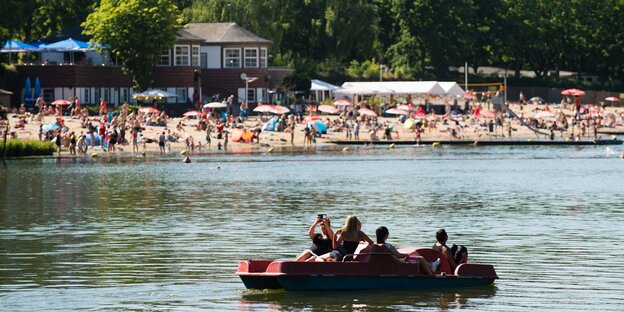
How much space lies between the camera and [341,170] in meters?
88.1

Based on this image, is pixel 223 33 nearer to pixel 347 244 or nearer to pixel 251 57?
pixel 251 57

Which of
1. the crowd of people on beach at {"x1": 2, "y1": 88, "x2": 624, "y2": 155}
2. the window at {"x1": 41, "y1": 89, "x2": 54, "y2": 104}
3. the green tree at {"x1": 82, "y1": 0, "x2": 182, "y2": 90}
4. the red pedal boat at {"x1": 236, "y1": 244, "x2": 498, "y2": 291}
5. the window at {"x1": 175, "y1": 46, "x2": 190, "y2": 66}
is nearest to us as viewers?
the red pedal boat at {"x1": 236, "y1": 244, "x2": 498, "y2": 291}

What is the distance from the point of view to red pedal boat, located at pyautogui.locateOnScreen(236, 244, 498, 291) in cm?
3272

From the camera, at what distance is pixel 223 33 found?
131125 mm

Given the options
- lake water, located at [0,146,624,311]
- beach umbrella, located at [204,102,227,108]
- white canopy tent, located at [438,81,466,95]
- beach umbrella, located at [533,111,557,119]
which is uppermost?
white canopy tent, located at [438,81,466,95]

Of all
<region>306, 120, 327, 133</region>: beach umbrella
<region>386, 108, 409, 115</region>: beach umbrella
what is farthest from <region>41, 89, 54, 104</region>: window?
<region>386, 108, 409, 115</region>: beach umbrella

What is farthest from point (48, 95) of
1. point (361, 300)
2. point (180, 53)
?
point (361, 300)

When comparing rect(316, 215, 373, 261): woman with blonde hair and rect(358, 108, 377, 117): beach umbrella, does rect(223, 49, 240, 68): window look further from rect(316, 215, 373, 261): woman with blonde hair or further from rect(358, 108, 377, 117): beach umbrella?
rect(316, 215, 373, 261): woman with blonde hair

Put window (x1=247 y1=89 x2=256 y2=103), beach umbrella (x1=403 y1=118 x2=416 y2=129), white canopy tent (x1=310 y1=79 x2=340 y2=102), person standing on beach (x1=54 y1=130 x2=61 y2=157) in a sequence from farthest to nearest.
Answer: white canopy tent (x1=310 y1=79 x2=340 y2=102), window (x1=247 y1=89 x2=256 y2=103), beach umbrella (x1=403 y1=118 x2=416 y2=129), person standing on beach (x1=54 y1=130 x2=61 y2=157)

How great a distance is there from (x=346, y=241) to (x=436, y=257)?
2.49 meters

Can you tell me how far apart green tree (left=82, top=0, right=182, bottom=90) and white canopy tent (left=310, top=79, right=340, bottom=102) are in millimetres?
21003

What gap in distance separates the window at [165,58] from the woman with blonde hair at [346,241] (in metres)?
94.7

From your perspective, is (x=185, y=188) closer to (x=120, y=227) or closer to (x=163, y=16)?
(x=120, y=227)

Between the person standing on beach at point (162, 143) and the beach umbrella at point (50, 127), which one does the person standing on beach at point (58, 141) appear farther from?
the person standing on beach at point (162, 143)
